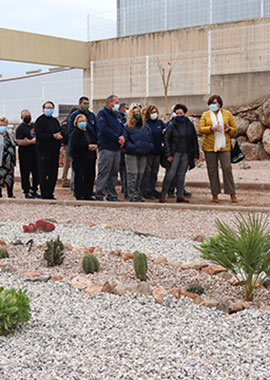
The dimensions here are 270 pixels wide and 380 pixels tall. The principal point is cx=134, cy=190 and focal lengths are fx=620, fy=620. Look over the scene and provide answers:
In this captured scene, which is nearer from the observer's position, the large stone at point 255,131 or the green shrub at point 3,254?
the green shrub at point 3,254

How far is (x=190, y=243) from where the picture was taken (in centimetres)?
646

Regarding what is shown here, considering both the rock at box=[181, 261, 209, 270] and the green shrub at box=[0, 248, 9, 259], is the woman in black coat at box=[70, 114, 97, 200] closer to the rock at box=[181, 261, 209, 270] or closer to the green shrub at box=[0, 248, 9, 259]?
the green shrub at box=[0, 248, 9, 259]

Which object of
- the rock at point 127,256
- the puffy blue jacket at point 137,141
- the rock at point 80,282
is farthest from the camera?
the puffy blue jacket at point 137,141

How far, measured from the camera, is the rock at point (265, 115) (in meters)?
19.6

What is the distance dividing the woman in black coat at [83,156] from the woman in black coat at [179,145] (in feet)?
4.13

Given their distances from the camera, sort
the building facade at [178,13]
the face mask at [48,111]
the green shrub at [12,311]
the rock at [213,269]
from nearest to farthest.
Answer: the green shrub at [12,311] < the rock at [213,269] < the face mask at [48,111] < the building facade at [178,13]

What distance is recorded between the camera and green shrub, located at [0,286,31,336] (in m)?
3.55

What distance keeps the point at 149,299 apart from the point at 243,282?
77cm

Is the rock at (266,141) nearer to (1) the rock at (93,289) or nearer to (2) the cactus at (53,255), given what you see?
(2) the cactus at (53,255)

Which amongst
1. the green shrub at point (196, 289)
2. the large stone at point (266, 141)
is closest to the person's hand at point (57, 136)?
the green shrub at point (196, 289)

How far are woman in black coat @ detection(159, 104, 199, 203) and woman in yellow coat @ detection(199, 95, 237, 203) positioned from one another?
0.35 meters

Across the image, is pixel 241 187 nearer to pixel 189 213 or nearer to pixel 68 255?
pixel 189 213

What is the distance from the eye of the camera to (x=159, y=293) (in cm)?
430

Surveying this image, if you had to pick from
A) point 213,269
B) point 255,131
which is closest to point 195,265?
point 213,269
